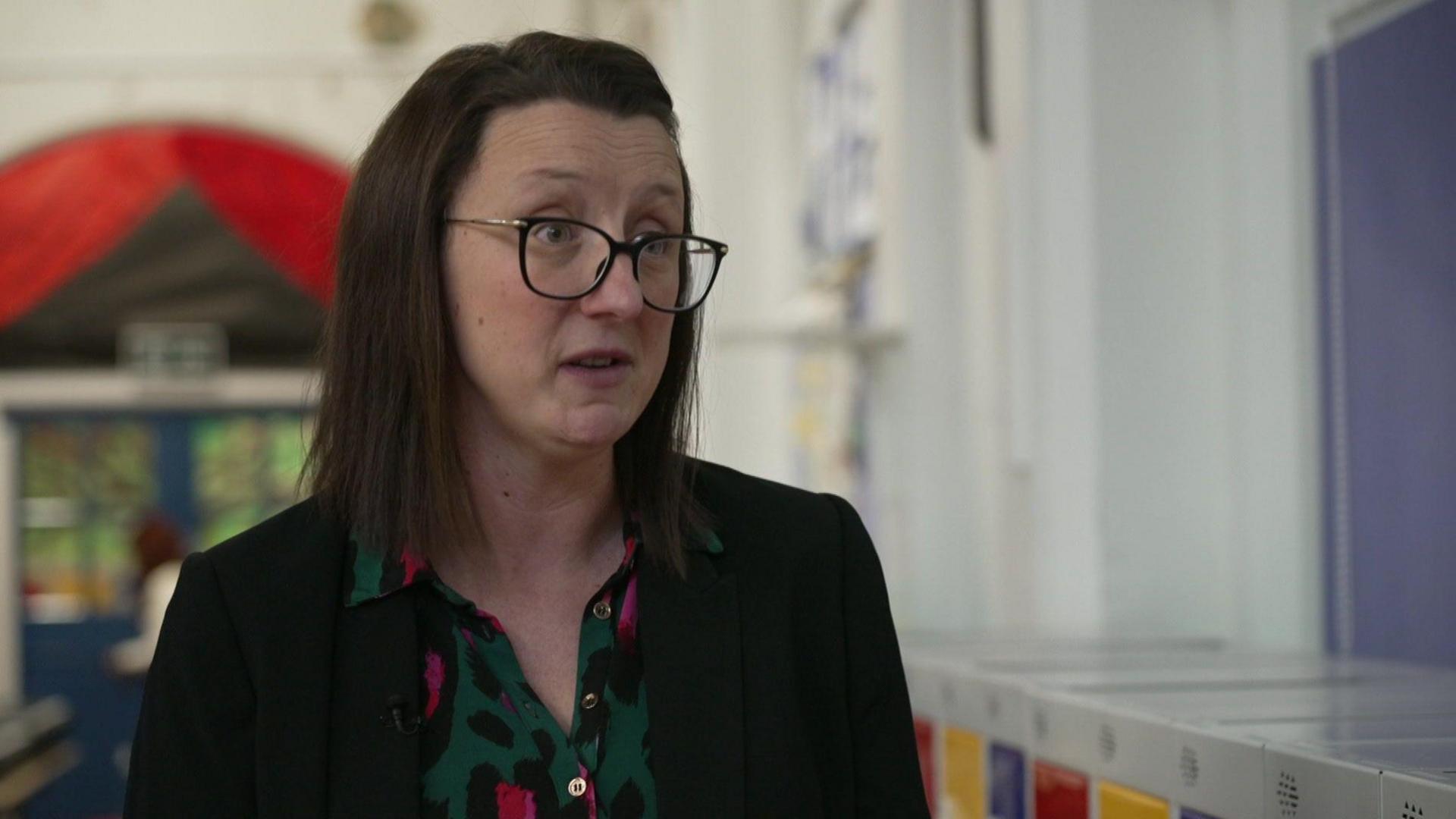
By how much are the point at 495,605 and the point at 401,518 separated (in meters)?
0.12

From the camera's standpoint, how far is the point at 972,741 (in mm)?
2945

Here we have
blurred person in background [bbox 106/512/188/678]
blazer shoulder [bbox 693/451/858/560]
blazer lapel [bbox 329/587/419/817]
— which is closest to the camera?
blazer lapel [bbox 329/587/419/817]

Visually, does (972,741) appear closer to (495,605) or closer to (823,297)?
(495,605)

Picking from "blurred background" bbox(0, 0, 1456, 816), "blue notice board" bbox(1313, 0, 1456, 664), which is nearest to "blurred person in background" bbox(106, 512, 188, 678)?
"blurred background" bbox(0, 0, 1456, 816)

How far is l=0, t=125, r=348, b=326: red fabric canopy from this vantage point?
40.9ft

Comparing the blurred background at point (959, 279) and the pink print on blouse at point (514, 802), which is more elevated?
the blurred background at point (959, 279)

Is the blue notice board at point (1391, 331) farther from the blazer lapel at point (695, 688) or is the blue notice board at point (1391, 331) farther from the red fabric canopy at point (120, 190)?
the red fabric canopy at point (120, 190)

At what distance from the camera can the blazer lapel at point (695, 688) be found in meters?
1.58

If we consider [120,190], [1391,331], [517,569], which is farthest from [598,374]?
[120,190]

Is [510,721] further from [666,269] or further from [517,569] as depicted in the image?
[666,269]

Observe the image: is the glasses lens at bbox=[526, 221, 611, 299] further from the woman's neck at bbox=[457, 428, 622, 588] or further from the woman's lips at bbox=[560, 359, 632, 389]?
the woman's neck at bbox=[457, 428, 622, 588]

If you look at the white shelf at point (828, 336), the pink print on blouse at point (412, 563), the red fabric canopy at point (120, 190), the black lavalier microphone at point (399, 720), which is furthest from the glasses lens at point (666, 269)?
the red fabric canopy at point (120, 190)

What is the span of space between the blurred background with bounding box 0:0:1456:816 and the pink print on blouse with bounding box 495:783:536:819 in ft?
1.44

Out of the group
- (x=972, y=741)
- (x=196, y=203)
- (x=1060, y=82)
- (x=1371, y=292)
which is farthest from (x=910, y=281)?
(x=196, y=203)
